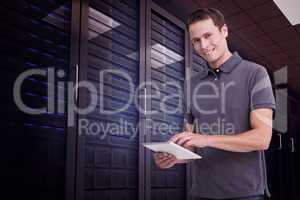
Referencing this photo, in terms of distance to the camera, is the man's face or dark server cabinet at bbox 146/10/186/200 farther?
dark server cabinet at bbox 146/10/186/200

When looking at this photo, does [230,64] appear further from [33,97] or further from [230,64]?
[33,97]

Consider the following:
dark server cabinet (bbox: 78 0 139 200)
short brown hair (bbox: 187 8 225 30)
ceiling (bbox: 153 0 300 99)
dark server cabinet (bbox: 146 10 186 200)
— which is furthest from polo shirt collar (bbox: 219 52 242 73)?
ceiling (bbox: 153 0 300 99)

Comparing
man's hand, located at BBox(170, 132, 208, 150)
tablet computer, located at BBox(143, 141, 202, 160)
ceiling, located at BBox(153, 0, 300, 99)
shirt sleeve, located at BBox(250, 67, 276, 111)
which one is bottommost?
tablet computer, located at BBox(143, 141, 202, 160)

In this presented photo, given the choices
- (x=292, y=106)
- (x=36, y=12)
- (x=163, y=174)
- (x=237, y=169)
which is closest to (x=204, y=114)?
(x=237, y=169)

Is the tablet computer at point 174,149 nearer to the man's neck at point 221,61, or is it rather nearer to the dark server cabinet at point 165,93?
the man's neck at point 221,61

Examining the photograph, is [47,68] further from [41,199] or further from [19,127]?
[41,199]

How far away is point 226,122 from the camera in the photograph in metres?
1.28

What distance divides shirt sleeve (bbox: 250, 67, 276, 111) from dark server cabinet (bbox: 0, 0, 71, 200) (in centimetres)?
152

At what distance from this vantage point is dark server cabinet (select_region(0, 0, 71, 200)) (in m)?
2.14

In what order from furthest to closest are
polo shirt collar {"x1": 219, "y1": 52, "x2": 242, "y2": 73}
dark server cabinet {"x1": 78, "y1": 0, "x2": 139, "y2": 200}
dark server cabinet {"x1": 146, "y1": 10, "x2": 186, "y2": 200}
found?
dark server cabinet {"x1": 146, "y1": 10, "x2": 186, "y2": 200} → dark server cabinet {"x1": 78, "y1": 0, "x2": 139, "y2": 200} → polo shirt collar {"x1": 219, "y1": 52, "x2": 242, "y2": 73}

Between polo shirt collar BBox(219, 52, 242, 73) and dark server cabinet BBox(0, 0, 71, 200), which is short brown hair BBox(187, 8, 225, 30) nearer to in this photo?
polo shirt collar BBox(219, 52, 242, 73)

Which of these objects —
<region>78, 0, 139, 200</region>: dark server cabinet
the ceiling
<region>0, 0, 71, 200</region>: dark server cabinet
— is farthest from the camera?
the ceiling

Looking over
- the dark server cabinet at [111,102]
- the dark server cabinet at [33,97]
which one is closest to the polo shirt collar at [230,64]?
the dark server cabinet at [33,97]

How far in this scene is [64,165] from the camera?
2.47 metres
